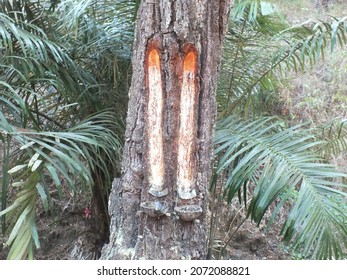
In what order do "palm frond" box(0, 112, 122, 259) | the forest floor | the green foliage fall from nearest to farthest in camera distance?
1. "palm frond" box(0, 112, 122, 259)
2. the green foliage
3. the forest floor

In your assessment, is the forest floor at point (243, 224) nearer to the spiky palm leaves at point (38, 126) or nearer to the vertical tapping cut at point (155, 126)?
the spiky palm leaves at point (38, 126)

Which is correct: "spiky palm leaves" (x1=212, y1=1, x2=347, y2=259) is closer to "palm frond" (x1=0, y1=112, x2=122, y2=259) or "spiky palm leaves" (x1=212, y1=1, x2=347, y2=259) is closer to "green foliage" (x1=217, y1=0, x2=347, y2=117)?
"green foliage" (x1=217, y1=0, x2=347, y2=117)

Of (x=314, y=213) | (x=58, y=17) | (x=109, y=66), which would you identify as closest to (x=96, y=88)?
(x=109, y=66)

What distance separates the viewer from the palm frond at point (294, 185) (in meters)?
0.96

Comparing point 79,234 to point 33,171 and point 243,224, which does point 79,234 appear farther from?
point 33,171

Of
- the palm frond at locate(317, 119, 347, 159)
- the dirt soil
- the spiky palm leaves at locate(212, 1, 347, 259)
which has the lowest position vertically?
A: the dirt soil

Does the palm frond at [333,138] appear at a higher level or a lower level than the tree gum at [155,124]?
lower

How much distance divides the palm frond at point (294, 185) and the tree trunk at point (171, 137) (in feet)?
0.45

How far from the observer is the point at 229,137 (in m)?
1.20

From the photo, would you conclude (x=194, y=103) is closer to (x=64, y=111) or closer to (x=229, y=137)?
(x=229, y=137)

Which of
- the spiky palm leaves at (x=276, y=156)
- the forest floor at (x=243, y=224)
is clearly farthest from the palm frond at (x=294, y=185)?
the forest floor at (x=243, y=224)

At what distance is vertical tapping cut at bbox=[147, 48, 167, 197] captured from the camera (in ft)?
3.23

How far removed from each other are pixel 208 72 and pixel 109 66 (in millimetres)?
628

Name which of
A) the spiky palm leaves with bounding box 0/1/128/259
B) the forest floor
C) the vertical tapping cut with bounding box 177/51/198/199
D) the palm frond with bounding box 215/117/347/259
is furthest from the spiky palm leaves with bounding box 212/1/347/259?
the forest floor
